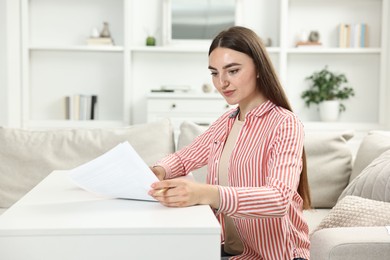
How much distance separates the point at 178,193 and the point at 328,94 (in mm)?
4388

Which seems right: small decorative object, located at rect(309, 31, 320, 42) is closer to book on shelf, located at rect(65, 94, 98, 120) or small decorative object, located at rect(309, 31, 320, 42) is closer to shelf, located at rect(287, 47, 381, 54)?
shelf, located at rect(287, 47, 381, 54)

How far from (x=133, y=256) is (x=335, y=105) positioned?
14.9 feet

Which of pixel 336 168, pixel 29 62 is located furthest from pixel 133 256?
pixel 29 62

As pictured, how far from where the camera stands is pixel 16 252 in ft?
4.30

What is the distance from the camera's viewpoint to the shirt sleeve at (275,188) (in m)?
1.57

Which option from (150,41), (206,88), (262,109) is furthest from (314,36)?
(262,109)

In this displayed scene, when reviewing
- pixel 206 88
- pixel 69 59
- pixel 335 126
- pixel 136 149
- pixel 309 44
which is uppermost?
pixel 309 44

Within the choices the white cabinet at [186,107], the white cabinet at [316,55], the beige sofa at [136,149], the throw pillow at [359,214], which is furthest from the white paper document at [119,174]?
the white cabinet at [316,55]

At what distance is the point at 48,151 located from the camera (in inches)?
116

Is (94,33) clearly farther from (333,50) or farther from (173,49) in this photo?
(333,50)

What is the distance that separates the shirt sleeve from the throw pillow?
0.36 metres

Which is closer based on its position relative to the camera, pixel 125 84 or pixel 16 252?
pixel 16 252

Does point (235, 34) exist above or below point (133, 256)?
above

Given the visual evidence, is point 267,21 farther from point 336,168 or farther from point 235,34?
point 235,34
